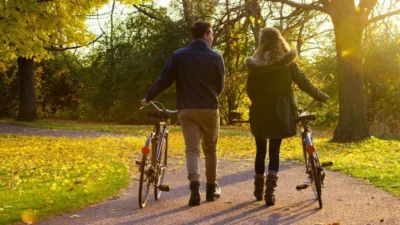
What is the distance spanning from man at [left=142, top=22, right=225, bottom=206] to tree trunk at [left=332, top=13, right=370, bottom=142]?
33.2 feet

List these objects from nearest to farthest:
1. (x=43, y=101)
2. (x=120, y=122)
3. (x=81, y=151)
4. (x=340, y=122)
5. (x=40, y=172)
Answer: (x=40, y=172) < (x=81, y=151) < (x=340, y=122) < (x=120, y=122) < (x=43, y=101)

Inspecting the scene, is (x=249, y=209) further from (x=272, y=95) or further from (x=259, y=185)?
(x=272, y=95)

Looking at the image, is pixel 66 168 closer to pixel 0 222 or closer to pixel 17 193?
pixel 17 193

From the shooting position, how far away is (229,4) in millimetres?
17141

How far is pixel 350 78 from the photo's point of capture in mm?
16125

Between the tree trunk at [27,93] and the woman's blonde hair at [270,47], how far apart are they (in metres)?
24.6

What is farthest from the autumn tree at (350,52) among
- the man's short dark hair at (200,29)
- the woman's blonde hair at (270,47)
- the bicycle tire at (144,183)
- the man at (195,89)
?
the bicycle tire at (144,183)

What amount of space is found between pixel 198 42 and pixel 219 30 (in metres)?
11.2

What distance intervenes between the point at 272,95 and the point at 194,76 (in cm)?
84

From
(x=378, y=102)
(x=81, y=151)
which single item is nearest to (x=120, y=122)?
(x=378, y=102)

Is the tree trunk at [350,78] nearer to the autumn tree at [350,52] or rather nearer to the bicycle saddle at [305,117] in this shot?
the autumn tree at [350,52]

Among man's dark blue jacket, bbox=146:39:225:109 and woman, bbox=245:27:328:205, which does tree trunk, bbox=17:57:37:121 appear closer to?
man's dark blue jacket, bbox=146:39:225:109

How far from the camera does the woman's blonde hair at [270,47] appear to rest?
6.57m

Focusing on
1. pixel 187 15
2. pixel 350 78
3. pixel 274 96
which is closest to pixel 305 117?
pixel 274 96
